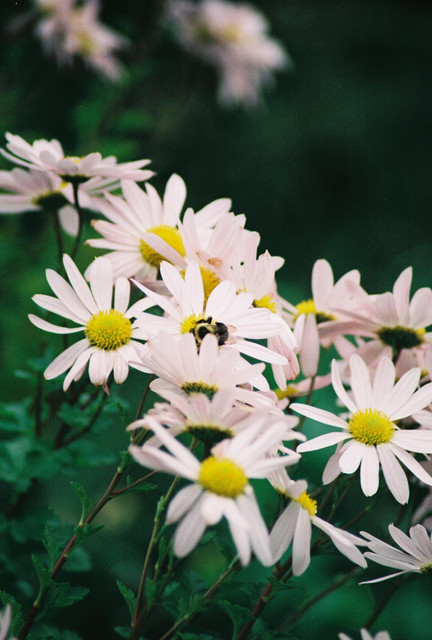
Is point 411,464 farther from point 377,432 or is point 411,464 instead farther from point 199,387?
point 199,387

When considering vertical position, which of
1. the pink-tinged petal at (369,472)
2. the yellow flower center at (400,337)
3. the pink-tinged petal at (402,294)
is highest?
the pink-tinged petal at (402,294)

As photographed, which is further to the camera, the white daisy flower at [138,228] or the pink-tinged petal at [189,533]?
the white daisy flower at [138,228]

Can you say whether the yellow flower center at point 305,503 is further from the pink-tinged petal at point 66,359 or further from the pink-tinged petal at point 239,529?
the pink-tinged petal at point 66,359

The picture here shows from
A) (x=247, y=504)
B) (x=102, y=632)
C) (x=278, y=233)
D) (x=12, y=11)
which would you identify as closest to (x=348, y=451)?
(x=247, y=504)

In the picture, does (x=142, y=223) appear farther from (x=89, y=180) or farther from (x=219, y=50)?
(x=219, y=50)

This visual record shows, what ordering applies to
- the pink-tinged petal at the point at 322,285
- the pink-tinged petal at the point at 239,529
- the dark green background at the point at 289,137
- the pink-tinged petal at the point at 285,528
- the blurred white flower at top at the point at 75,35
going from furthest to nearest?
the blurred white flower at top at the point at 75,35
the dark green background at the point at 289,137
the pink-tinged petal at the point at 322,285
the pink-tinged petal at the point at 285,528
the pink-tinged petal at the point at 239,529

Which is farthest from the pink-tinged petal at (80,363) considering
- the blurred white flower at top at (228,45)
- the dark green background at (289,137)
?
the blurred white flower at top at (228,45)
